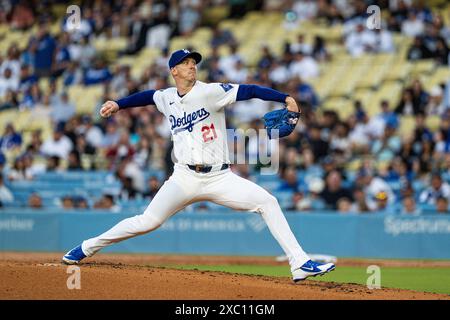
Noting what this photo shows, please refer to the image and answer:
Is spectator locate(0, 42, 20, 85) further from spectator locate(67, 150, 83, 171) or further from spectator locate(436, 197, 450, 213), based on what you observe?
spectator locate(436, 197, 450, 213)

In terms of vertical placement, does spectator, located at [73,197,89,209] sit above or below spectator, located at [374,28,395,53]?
below

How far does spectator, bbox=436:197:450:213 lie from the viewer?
14211 mm

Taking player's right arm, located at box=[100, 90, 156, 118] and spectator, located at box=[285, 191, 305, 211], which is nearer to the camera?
player's right arm, located at box=[100, 90, 156, 118]

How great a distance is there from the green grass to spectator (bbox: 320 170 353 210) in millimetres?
2675

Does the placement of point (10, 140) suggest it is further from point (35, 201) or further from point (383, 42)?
point (383, 42)

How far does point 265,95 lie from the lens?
25.5ft

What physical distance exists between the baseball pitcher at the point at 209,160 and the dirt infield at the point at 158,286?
346mm

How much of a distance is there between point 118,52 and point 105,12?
1.32 meters

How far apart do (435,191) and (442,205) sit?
1.61 feet

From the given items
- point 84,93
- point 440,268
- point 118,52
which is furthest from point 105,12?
point 440,268

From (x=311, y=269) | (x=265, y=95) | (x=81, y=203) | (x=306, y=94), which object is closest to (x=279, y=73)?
(x=306, y=94)

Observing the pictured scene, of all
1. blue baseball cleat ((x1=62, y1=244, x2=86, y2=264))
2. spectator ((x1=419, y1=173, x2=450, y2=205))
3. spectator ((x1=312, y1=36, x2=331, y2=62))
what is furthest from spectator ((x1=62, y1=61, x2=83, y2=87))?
blue baseball cleat ((x1=62, y1=244, x2=86, y2=264))

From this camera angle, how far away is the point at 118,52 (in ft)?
68.6
